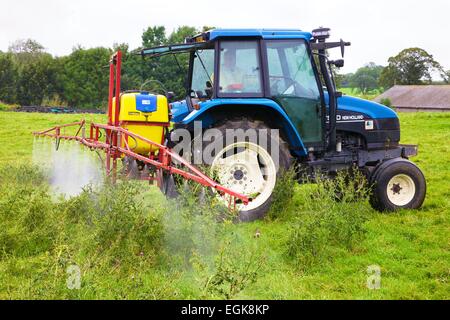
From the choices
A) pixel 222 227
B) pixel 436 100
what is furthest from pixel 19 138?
pixel 436 100

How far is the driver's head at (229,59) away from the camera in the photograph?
7527 millimetres

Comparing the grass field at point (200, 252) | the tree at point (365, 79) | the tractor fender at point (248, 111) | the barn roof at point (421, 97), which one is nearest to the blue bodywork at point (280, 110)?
the tractor fender at point (248, 111)

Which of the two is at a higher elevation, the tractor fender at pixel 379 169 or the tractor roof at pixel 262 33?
the tractor roof at pixel 262 33

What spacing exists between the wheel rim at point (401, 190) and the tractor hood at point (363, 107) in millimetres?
1017

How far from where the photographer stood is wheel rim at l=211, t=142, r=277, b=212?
7.30 m

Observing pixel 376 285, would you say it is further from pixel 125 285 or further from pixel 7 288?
pixel 7 288

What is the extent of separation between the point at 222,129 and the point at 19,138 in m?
11.6

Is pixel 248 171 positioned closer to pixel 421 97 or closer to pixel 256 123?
pixel 256 123

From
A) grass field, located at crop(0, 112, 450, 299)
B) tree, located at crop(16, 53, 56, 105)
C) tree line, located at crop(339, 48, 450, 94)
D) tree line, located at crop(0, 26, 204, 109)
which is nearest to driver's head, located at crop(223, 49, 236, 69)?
grass field, located at crop(0, 112, 450, 299)

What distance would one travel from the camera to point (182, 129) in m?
7.54

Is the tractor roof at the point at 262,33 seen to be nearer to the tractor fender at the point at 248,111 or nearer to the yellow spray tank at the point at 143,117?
the tractor fender at the point at 248,111

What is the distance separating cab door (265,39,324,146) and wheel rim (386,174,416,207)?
1.17 metres

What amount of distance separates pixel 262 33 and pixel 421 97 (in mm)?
49862

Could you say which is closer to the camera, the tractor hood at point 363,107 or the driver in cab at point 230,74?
the driver in cab at point 230,74
